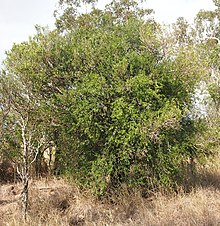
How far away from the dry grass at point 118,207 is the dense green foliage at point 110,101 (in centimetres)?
45

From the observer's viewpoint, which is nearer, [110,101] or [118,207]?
[118,207]

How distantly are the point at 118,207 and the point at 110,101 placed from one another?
2718mm

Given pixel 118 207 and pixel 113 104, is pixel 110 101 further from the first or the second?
Result: pixel 118 207

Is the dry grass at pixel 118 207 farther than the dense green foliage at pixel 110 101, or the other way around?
the dense green foliage at pixel 110 101

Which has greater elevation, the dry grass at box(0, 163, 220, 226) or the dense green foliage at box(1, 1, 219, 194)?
the dense green foliage at box(1, 1, 219, 194)

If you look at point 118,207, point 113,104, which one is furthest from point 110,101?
point 118,207

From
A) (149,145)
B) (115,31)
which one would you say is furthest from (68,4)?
(149,145)

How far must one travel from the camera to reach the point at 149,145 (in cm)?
840

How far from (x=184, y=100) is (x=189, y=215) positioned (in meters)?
3.82

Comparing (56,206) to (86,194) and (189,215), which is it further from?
(189,215)

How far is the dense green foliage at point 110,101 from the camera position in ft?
27.0

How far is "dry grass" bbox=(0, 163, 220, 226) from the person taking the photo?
21.2 feet

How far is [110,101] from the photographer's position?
28.6 feet

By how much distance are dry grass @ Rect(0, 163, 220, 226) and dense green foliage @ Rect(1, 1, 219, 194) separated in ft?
1.48
